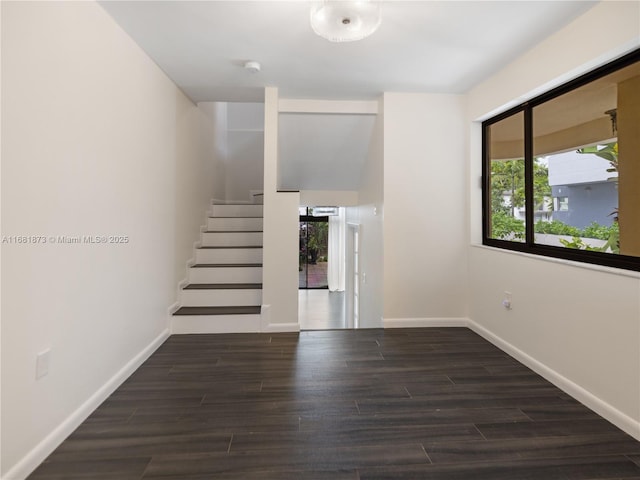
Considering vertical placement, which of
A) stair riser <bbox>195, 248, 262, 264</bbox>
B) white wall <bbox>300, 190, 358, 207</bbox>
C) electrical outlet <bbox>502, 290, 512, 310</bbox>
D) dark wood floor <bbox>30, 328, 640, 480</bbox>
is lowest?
dark wood floor <bbox>30, 328, 640, 480</bbox>

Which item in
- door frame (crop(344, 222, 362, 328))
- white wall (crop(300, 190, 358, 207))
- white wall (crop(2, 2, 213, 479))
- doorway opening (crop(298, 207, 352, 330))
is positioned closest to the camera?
white wall (crop(2, 2, 213, 479))

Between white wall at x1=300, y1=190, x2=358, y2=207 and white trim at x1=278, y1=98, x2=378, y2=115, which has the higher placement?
white trim at x1=278, y1=98, x2=378, y2=115

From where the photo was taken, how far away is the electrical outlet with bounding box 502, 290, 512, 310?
286cm

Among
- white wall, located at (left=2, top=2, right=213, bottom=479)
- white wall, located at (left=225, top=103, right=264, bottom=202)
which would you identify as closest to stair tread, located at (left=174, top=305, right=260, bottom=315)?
white wall, located at (left=2, top=2, right=213, bottom=479)

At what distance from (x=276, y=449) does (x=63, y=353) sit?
A: 1.19 meters

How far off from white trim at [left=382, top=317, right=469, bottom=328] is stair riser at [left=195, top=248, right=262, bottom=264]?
1.68m

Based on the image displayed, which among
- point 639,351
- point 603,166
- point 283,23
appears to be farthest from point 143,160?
point 639,351

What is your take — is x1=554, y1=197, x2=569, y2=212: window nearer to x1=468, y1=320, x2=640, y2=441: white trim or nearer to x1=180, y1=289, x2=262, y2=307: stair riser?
x1=468, y1=320, x2=640, y2=441: white trim

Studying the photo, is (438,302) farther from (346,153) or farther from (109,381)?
(109,381)

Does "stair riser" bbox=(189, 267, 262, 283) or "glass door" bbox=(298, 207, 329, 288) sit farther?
"glass door" bbox=(298, 207, 329, 288)

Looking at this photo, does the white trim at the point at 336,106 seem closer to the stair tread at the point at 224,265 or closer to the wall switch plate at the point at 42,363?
the stair tread at the point at 224,265

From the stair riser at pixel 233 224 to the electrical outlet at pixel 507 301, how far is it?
2.98 metres

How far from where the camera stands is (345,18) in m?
1.83

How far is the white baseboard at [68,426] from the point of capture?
57.6 inches
